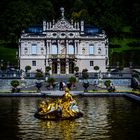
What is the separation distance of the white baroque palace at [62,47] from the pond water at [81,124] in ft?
140

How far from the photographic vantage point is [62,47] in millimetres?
108188

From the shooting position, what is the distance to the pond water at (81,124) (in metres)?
43.1

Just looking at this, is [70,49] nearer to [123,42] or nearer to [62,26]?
[62,26]

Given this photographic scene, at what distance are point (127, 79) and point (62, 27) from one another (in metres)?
22.9

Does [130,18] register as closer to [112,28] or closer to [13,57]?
[112,28]

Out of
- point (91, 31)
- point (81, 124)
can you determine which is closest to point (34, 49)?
point (91, 31)

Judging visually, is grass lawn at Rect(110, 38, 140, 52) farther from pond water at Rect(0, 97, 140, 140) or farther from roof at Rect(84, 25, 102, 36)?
pond water at Rect(0, 97, 140, 140)

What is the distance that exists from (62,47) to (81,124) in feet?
197

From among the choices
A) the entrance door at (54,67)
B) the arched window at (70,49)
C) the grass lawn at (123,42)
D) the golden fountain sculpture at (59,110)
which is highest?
the grass lawn at (123,42)

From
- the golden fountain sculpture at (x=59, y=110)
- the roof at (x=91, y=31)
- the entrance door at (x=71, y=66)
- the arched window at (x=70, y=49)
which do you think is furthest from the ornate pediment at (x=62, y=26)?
the golden fountain sculpture at (x=59, y=110)

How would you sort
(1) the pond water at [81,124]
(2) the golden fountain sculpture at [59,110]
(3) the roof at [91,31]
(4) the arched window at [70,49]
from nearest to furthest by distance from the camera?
1. (1) the pond water at [81,124]
2. (2) the golden fountain sculpture at [59,110]
3. (4) the arched window at [70,49]
4. (3) the roof at [91,31]

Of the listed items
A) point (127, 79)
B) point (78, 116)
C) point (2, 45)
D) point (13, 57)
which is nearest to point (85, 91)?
point (127, 79)

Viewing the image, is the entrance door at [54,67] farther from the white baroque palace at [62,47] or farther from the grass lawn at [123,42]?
the grass lawn at [123,42]

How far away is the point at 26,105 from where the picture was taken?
63875 millimetres
